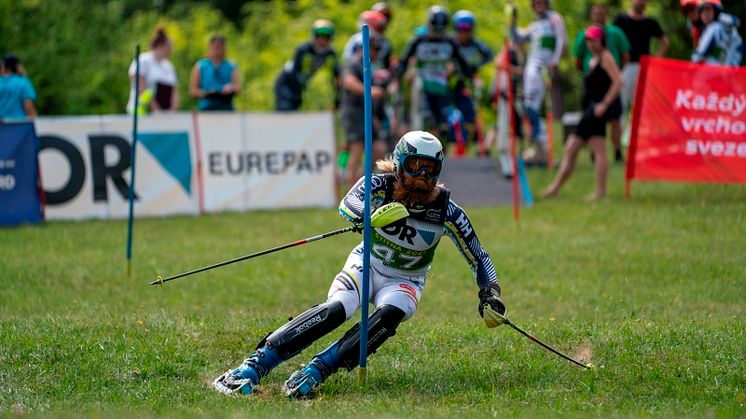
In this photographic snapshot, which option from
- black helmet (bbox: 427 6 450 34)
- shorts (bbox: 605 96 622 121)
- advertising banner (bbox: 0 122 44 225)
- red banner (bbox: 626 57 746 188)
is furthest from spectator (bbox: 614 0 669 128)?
advertising banner (bbox: 0 122 44 225)

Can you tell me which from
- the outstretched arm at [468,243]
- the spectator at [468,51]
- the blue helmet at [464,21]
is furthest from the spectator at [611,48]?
the outstretched arm at [468,243]

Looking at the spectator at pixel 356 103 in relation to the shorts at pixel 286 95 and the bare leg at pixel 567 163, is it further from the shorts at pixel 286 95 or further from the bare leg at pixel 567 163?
the bare leg at pixel 567 163

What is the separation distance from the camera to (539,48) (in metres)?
19.4

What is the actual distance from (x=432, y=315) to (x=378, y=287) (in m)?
3.84

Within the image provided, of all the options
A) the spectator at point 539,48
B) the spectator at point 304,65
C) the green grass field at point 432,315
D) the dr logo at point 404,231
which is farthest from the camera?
the spectator at point 304,65

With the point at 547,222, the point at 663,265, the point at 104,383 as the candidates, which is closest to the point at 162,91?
the point at 547,222

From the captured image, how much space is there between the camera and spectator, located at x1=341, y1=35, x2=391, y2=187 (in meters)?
18.0

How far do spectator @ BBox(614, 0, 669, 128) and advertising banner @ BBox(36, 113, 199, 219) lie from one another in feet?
23.4

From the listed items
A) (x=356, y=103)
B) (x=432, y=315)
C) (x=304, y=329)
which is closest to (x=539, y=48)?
(x=356, y=103)

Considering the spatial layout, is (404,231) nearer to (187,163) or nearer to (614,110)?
(187,163)

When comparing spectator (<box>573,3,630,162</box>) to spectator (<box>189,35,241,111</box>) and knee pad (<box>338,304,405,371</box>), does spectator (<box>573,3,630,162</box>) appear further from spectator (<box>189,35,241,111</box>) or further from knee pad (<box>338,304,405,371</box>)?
knee pad (<box>338,304,405,371</box>)

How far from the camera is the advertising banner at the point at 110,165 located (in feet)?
55.6

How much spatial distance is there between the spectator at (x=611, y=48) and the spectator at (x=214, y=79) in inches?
212

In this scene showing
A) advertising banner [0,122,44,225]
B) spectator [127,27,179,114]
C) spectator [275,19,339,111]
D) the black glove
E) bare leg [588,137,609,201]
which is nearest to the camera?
the black glove
